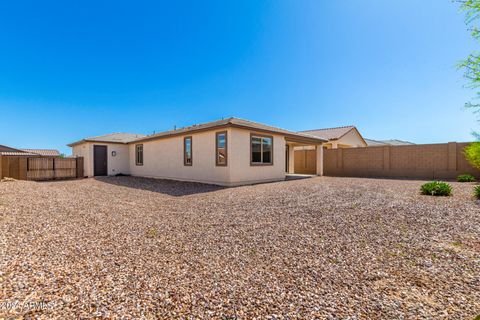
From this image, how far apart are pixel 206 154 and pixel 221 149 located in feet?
3.41

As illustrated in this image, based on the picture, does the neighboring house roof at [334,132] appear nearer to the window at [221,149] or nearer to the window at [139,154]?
the window at [221,149]

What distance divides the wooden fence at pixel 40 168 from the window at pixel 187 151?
27.1ft

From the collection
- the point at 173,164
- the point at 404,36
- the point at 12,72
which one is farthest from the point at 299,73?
the point at 12,72

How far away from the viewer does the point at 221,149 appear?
9930 millimetres

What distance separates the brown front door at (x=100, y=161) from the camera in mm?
15195

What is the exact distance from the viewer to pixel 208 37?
38.4 feet

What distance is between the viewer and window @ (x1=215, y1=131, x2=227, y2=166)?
9.70 meters

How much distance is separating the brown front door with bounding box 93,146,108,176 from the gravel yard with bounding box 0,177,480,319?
11113mm

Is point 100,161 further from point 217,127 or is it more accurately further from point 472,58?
point 472,58

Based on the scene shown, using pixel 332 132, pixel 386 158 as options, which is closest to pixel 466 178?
pixel 386 158

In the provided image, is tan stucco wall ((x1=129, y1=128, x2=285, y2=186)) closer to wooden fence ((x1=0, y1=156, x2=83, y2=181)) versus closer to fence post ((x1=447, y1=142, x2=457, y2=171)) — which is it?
wooden fence ((x1=0, y1=156, x2=83, y2=181))

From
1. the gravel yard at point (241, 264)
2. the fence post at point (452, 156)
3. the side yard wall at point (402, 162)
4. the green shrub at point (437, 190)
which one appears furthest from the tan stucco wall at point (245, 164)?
the fence post at point (452, 156)

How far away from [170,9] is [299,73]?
7953 mm

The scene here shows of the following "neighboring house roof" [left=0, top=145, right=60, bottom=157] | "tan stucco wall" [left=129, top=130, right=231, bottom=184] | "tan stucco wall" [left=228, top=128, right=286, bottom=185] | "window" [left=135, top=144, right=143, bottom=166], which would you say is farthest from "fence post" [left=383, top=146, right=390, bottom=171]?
"neighboring house roof" [left=0, top=145, right=60, bottom=157]
